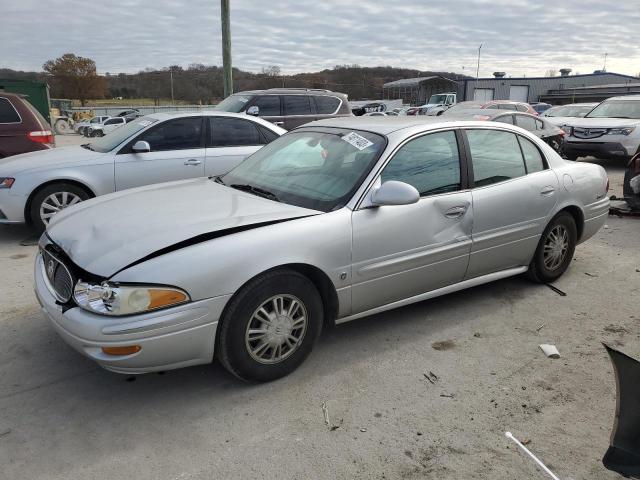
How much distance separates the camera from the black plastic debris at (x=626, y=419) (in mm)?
1851

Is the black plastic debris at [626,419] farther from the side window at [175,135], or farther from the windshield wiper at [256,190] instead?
the side window at [175,135]

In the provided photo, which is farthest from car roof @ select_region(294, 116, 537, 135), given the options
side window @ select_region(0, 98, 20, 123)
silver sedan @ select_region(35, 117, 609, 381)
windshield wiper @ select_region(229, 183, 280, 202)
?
side window @ select_region(0, 98, 20, 123)

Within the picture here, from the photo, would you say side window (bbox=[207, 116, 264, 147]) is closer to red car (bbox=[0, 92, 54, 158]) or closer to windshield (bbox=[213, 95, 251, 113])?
red car (bbox=[0, 92, 54, 158])

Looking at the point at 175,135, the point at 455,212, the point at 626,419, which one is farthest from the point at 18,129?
the point at 626,419

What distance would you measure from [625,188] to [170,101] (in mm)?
56939

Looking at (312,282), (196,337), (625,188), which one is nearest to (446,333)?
(312,282)

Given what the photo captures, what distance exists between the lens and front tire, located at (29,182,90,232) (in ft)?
19.4

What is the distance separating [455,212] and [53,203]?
4.69 m

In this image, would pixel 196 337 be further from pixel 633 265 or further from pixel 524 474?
pixel 633 265

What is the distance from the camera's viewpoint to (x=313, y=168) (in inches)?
146

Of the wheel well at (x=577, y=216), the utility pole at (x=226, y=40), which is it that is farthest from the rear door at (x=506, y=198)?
the utility pole at (x=226, y=40)

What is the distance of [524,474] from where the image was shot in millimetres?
2422

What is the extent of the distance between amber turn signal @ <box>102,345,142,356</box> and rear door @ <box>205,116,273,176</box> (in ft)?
14.0

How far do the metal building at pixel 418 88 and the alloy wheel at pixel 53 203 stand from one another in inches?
2252
